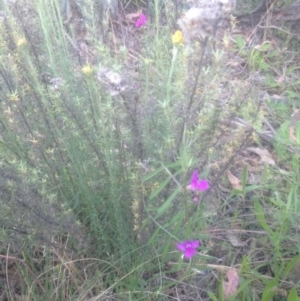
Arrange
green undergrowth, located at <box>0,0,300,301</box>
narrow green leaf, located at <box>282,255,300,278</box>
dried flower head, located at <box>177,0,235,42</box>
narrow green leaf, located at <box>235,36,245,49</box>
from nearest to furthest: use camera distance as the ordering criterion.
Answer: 1. dried flower head, located at <box>177,0,235,42</box>
2. green undergrowth, located at <box>0,0,300,301</box>
3. narrow green leaf, located at <box>282,255,300,278</box>
4. narrow green leaf, located at <box>235,36,245,49</box>

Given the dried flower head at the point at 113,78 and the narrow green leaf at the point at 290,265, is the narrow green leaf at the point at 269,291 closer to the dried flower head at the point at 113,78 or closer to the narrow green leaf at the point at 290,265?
the narrow green leaf at the point at 290,265

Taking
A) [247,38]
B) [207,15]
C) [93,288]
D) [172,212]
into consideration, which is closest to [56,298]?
[93,288]

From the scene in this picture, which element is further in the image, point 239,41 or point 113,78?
point 239,41

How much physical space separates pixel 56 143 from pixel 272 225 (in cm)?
87

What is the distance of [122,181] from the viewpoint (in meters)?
1.78

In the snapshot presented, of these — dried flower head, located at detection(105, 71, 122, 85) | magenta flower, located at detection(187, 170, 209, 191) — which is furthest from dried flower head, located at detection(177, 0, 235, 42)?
magenta flower, located at detection(187, 170, 209, 191)

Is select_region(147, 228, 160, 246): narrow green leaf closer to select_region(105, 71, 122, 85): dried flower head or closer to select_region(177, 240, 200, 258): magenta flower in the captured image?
select_region(177, 240, 200, 258): magenta flower

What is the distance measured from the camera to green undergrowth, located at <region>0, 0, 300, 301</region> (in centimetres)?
157

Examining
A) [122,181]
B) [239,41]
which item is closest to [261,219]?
[122,181]

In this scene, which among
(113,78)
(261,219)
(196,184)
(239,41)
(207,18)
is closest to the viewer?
(207,18)

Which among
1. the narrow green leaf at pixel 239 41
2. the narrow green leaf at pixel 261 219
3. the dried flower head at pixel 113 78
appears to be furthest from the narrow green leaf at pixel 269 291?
the narrow green leaf at pixel 239 41

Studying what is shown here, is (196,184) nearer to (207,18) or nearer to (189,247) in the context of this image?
(189,247)

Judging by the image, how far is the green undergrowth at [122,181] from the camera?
1.57 metres

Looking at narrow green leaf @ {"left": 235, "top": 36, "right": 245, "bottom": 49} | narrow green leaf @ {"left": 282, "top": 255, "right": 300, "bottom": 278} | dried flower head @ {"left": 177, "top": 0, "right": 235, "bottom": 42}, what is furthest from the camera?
narrow green leaf @ {"left": 235, "top": 36, "right": 245, "bottom": 49}
